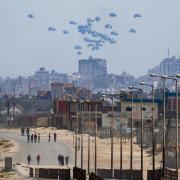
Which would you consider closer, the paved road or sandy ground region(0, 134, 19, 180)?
sandy ground region(0, 134, 19, 180)

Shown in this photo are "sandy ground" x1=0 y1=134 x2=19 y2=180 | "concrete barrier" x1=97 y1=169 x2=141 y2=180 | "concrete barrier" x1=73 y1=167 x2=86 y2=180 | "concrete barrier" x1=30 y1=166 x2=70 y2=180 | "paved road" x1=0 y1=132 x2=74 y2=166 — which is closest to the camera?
"concrete barrier" x1=73 y1=167 x2=86 y2=180

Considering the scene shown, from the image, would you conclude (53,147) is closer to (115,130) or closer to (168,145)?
(115,130)

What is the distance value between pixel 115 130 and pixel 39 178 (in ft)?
205

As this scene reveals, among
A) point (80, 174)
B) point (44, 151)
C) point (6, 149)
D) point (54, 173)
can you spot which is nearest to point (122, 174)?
point (80, 174)

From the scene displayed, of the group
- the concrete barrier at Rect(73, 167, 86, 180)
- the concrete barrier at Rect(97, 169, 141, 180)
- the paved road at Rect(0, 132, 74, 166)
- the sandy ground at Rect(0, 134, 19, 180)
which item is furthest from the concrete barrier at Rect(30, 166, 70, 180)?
the paved road at Rect(0, 132, 74, 166)

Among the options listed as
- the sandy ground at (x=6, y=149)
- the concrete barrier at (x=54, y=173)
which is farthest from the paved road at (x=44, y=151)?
the concrete barrier at (x=54, y=173)

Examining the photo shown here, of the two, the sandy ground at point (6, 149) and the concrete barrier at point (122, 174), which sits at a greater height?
the concrete barrier at point (122, 174)

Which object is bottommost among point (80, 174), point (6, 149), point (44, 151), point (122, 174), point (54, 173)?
point (6, 149)

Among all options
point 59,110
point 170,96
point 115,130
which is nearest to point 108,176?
point 115,130

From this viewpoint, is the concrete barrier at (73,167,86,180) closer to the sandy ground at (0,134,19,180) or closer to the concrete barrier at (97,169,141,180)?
the concrete barrier at (97,169,141,180)

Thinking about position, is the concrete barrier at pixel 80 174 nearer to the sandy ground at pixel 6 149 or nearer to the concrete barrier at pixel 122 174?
the concrete barrier at pixel 122 174

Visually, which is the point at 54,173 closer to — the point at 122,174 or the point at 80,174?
the point at 122,174

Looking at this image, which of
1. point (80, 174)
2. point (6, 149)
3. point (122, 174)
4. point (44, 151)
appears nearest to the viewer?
point (80, 174)

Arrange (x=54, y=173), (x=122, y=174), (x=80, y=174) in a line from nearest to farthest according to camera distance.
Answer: (x=80, y=174)
(x=122, y=174)
(x=54, y=173)
